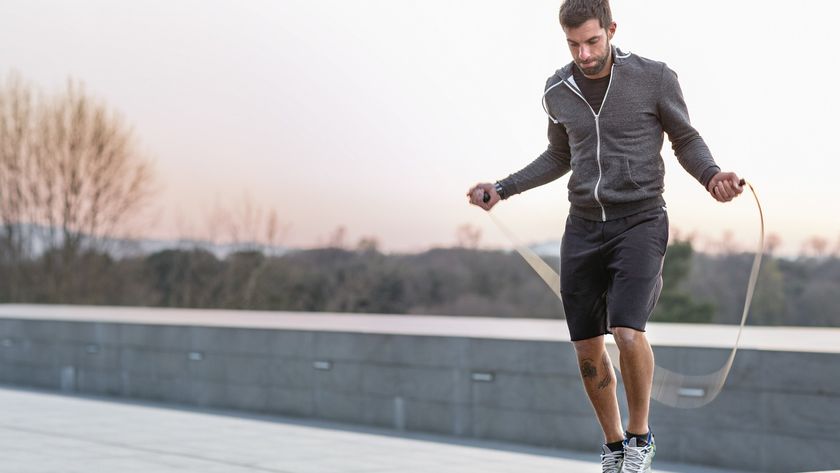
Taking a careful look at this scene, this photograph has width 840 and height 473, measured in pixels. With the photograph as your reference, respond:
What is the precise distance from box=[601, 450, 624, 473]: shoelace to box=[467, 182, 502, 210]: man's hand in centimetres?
103

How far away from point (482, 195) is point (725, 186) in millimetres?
1011

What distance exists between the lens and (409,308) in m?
38.6

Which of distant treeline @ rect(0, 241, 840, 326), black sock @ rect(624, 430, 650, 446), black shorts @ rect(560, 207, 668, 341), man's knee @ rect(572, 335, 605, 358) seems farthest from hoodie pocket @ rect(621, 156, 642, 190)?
distant treeline @ rect(0, 241, 840, 326)

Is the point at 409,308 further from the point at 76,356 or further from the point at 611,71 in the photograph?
the point at 611,71

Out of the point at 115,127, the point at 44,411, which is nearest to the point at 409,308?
the point at 115,127

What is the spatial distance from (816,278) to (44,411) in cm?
3527

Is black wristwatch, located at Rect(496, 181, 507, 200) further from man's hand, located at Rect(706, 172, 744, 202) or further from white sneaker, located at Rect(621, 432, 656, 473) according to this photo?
white sneaker, located at Rect(621, 432, 656, 473)

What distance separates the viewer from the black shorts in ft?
14.7

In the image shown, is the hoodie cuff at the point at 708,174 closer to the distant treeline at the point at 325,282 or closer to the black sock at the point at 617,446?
the black sock at the point at 617,446

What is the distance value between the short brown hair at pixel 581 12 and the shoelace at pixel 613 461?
1.53 metres

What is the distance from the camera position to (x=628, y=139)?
455 centimetres

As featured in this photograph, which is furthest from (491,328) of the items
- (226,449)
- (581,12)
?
(581,12)

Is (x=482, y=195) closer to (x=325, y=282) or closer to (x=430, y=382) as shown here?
(x=430, y=382)

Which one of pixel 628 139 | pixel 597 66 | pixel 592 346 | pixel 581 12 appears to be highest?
pixel 581 12
